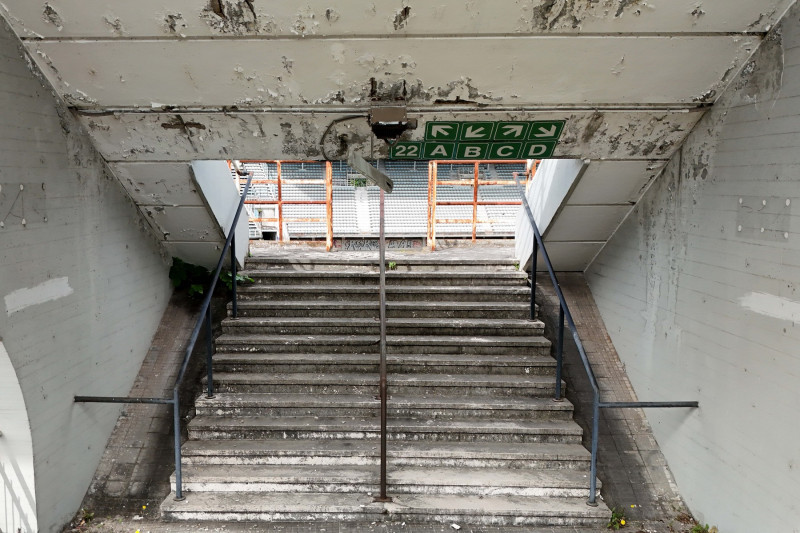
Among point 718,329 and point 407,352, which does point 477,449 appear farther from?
point 718,329

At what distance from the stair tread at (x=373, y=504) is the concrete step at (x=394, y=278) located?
176cm

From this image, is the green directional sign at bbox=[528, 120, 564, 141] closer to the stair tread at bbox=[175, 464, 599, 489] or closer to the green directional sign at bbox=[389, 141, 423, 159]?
the green directional sign at bbox=[389, 141, 423, 159]

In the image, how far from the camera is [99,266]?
3.08 m

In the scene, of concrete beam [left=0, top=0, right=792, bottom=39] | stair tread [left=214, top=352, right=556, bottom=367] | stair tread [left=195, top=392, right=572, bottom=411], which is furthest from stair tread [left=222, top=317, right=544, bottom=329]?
concrete beam [left=0, top=0, right=792, bottom=39]

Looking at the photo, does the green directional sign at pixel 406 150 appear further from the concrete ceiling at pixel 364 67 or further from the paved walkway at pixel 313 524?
the paved walkway at pixel 313 524

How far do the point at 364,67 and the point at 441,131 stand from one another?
0.61 m

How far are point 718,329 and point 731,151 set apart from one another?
2.97 feet

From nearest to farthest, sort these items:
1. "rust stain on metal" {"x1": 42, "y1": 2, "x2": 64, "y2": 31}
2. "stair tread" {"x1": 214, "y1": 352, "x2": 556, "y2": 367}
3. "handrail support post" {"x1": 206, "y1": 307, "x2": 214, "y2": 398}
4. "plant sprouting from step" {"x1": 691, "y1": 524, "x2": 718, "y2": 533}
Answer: "rust stain on metal" {"x1": 42, "y1": 2, "x2": 64, "y2": 31}
"plant sprouting from step" {"x1": 691, "y1": 524, "x2": 718, "y2": 533}
"handrail support post" {"x1": 206, "y1": 307, "x2": 214, "y2": 398}
"stair tread" {"x1": 214, "y1": 352, "x2": 556, "y2": 367}

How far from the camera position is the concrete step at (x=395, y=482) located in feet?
9.78

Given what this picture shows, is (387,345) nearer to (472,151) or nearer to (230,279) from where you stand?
(230,279)

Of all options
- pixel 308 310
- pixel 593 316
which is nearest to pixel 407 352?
pixel 308 310

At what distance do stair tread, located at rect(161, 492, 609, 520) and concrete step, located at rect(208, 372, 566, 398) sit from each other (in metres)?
0.75

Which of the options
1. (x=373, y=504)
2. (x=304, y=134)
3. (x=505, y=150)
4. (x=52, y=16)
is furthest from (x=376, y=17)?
(x=373, y=504)

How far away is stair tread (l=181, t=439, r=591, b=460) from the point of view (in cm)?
314
